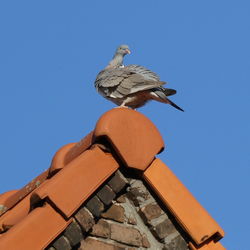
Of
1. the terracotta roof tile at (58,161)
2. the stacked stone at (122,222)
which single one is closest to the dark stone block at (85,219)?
the stacked stone at (122,222)

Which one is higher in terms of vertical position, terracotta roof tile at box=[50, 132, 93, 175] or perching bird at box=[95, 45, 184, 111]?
perching bird at box=[95, 45, 184, 111]

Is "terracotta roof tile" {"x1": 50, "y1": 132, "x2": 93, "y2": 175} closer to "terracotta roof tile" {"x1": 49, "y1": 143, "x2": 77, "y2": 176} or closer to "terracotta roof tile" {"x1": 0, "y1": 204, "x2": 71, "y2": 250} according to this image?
"terracotta roof tile" {"x1": 49, "y1": 143, "x2": 77, "y2": 176}

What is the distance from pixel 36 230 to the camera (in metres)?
4.31

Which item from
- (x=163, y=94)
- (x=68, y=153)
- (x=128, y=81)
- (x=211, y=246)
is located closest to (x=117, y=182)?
(x=68, y=153)

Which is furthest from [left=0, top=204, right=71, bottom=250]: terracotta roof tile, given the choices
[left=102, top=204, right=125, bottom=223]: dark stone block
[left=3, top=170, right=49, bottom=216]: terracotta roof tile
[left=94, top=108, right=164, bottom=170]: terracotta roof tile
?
[left=3, top=170, right=49, bottom=216]: terracotta roof tile

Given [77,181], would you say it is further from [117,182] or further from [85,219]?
[117,182]

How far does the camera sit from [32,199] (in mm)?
4531

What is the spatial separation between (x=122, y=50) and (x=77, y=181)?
5230 millimetres

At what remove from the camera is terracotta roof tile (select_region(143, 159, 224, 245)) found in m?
5.05

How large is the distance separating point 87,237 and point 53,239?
0.37m

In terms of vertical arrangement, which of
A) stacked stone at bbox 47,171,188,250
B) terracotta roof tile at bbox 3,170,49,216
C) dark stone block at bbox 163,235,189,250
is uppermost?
terracotta roof tile at bbox 3,170,49,216

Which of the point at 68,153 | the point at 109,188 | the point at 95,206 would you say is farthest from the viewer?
the point at 68,153

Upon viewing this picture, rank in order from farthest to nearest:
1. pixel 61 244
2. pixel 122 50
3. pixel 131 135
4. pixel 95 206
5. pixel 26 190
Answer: pixel 122 50
pixel 26 190
pixel 131 135
pixel 95 206
pixel 61 244

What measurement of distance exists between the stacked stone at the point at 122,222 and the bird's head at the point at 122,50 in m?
4.66
